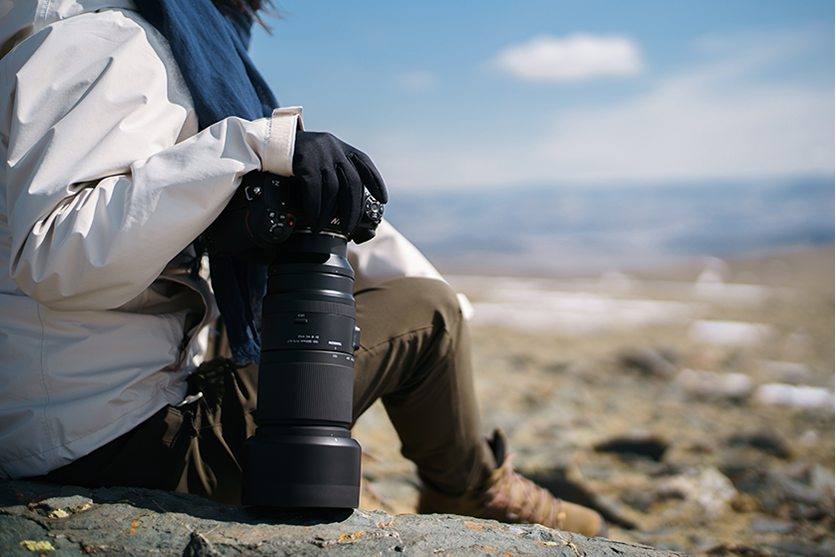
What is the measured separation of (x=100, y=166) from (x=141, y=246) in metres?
0.16

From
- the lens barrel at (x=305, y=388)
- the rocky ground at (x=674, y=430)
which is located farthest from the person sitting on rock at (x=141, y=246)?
the rocky ground at (x=674, y=430)

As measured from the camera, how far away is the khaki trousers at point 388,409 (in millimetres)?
1314

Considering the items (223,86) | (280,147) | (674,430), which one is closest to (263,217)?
(280,147)

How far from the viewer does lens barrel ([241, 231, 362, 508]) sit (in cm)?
114

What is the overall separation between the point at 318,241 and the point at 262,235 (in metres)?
0.11

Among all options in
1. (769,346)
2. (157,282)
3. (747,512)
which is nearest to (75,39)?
(157,282)

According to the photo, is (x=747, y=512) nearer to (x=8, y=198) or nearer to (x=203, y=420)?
(x=203, y=420)

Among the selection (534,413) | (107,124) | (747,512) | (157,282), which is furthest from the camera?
(534,413)

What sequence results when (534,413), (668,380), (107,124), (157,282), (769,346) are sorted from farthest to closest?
(769,346), (668,380), (534,413), (157,282), (107,124)

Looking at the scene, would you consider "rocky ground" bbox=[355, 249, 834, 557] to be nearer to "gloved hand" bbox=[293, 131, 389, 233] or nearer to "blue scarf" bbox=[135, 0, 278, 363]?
"blue scarf" bbox=[135, 0, 278, 363]

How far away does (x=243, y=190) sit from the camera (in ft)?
3.78

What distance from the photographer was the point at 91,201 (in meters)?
1.08

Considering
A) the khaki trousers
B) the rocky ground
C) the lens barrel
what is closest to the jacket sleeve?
the lens barrel

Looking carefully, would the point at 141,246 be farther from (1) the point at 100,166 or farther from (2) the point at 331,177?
(2) the point at 331,177
